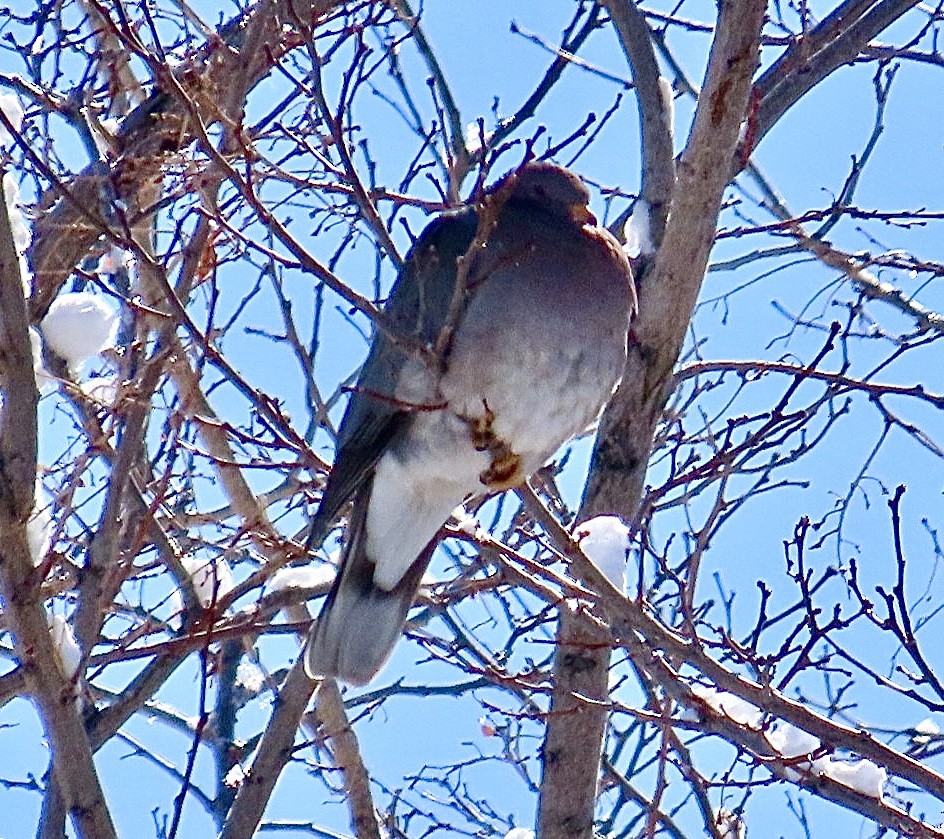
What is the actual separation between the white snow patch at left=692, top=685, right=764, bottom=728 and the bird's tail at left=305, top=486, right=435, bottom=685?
0.78 meters

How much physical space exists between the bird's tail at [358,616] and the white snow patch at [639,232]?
3.07 feet

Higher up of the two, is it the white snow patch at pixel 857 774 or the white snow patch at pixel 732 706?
the white snow patch at pixel 732 706

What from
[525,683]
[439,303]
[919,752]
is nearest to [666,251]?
[439,303]

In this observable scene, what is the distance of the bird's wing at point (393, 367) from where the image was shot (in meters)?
3.35

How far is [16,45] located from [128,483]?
174 centimetres

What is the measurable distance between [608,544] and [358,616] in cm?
72

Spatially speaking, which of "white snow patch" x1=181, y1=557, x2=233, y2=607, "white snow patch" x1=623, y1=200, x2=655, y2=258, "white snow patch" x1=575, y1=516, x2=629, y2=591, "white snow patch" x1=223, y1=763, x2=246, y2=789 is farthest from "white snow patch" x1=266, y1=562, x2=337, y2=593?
"white snow patch" x1=623, y1=200, x2=655, y2=258

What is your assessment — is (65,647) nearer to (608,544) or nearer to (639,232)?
(608,544)

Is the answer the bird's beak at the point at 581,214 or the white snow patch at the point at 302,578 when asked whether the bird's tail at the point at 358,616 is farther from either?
the bird's beak at the point at 581,214

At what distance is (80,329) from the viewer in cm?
341

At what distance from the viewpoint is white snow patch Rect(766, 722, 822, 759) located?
2920mm

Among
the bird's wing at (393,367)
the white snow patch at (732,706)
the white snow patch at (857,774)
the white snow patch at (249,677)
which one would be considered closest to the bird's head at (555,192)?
the bird's wing at (393,367)

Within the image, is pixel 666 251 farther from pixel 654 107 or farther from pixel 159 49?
pixel 159 49

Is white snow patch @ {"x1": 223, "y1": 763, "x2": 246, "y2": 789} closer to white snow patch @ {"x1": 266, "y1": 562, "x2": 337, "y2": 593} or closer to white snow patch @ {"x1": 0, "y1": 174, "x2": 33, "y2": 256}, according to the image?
white snow patch @ {"x1": 266, "y1": 562, "x2": 337, "y2": 593}
